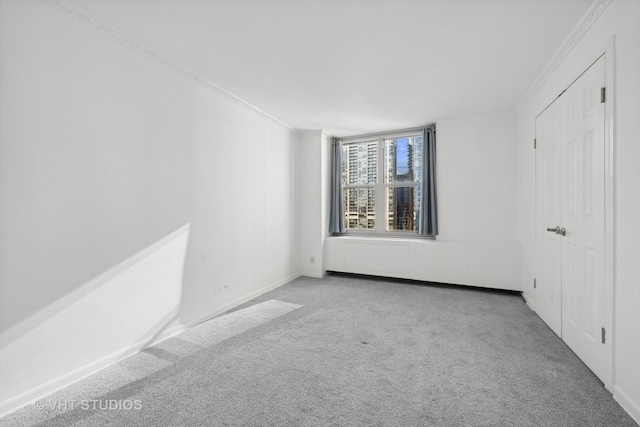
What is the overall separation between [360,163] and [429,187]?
139cm

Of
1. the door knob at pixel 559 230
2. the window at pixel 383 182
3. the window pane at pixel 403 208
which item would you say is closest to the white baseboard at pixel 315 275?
the window at pixel 383 182

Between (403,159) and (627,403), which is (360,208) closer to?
(403,159)

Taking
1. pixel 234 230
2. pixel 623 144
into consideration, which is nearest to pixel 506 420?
pixel 623 144

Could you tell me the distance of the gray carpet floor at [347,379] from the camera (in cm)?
156

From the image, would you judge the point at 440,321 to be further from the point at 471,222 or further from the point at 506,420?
the point at 471,222

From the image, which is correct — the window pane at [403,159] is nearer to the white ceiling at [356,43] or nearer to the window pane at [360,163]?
the window pane at [360,163]

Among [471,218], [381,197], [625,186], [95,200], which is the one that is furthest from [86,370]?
[471,218]

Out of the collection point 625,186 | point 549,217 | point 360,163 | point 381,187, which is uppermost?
point 360,163

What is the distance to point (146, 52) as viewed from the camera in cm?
242

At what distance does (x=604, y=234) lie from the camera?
1.84 m

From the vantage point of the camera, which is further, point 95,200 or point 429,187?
point 429,187

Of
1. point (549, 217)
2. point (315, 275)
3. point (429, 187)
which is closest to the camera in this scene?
point (549, 217)

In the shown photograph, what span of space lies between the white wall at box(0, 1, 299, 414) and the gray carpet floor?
0.92ft

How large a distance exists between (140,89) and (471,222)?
14.5 ft
